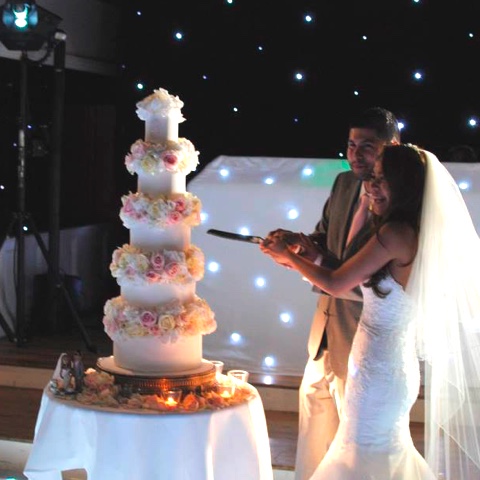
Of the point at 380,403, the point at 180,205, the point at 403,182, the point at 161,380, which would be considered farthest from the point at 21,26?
the point at 380,403

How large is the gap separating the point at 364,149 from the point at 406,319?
1.90ft

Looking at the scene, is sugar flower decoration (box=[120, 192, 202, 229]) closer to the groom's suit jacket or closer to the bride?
the bride

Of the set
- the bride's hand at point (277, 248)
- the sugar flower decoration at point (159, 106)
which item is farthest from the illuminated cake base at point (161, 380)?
the sugar flower decoration at point (159, 106)

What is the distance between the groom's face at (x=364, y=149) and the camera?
343 centimetres

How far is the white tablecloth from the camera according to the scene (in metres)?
3.13

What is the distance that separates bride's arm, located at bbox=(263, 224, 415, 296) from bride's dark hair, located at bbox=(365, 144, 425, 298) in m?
0.03

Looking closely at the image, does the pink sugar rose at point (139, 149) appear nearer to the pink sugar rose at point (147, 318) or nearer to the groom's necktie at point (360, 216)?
the pink sugar rose at point (147, 318)

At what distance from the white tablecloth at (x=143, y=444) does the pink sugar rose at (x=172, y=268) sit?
0.45 m

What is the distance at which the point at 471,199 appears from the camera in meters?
5.63

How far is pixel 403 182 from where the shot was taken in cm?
315

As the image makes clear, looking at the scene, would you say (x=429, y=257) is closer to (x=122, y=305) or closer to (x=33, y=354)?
(x=122, y=305)

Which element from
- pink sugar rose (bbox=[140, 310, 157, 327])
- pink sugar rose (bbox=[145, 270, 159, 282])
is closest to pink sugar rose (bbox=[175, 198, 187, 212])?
pink sugar rose (bbox=[145, 270, 159, 282])

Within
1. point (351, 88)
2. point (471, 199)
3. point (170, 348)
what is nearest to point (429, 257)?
point (170, 348)

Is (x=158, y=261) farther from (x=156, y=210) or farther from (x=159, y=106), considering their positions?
(x=159, y=106)
